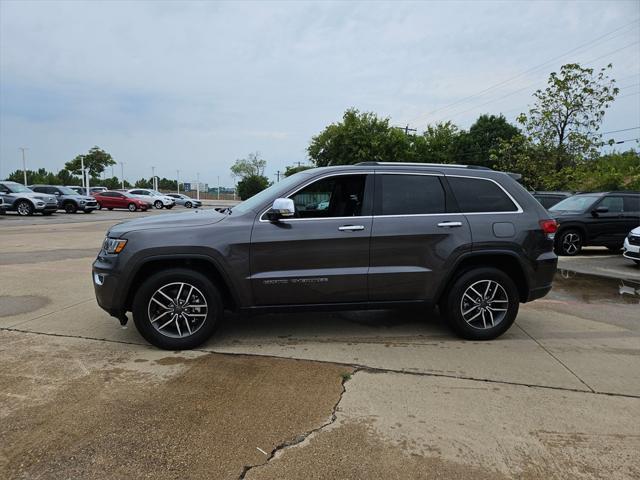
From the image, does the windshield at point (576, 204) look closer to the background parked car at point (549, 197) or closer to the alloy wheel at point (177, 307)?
the background parked car at point (549, 197)

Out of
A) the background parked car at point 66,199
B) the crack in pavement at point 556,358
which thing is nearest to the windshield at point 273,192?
the crack in pavement at point 556,358

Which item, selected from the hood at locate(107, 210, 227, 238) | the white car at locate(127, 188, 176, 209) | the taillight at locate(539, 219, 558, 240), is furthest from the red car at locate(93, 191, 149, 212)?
the taillight at locate(539, 219, 558, 240)

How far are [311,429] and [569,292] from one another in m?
5.84

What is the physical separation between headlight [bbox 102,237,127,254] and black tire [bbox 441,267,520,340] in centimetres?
324

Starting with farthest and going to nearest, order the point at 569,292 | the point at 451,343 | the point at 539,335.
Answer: the point at 569,292
the point at 539,335
the point at 451,343

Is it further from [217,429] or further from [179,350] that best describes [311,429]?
[179,350]

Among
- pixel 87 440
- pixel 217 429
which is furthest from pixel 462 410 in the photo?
pixel 87 440

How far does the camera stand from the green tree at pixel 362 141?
3962 centimetres

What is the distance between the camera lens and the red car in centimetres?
3503

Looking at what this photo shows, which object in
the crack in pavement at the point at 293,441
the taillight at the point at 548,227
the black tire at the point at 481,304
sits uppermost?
the taillight at the point at 548,227

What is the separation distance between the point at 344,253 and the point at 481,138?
52.0 metres

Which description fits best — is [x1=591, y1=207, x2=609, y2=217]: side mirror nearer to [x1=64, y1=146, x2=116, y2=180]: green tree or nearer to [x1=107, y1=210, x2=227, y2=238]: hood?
[x1=107, y1=210, x2=227, y2=238]: hood

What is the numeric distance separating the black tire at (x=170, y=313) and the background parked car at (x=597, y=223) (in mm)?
9968

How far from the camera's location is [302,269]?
4.41 metres
